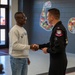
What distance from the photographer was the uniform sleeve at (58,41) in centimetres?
248

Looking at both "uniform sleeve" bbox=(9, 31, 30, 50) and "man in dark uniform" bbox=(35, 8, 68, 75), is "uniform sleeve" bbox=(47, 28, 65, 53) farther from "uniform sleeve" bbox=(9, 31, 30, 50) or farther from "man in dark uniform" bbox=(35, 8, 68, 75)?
"uniform sleeve" bbox=(9, 31, 30, 50)

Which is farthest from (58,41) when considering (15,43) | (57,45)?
(15,43)

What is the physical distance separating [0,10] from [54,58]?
22.1ft

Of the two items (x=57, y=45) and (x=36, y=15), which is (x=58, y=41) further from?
(x=36, y=15)

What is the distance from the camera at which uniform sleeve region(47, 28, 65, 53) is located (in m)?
2.48

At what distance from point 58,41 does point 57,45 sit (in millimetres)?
51

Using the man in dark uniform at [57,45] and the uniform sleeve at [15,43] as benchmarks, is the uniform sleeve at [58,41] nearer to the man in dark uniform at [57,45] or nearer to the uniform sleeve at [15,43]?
the man in dark uniform at [57,45]

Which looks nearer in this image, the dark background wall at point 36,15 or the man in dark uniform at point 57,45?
the man in dark uniform at point 57,45

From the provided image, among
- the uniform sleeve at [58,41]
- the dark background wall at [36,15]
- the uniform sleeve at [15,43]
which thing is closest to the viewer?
the uniform sleeve at [58,41]

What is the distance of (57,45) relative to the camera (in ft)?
8.14

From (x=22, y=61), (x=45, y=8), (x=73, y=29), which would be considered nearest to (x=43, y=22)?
(x=45, y=8)

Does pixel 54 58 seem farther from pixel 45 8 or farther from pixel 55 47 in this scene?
pixel 45 8

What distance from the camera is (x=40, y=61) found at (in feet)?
19.9

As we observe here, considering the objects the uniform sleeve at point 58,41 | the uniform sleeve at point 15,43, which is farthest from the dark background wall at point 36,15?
the uniform sleeve at point 58,41
